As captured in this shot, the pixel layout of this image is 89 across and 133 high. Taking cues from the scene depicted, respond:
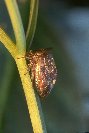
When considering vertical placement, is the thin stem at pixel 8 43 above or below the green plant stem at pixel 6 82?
above

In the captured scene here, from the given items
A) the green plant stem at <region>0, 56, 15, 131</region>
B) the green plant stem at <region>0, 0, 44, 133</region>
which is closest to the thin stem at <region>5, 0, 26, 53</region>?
the green plant stem at <region>0, 0, 44, 133</region>

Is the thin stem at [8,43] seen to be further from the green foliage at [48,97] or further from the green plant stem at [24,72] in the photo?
the green foliage at [48,97]

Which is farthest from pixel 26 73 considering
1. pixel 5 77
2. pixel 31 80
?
pixel 5 77

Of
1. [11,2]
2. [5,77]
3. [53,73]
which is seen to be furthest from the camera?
[5,77]

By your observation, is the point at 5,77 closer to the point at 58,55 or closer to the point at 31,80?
the point at 58,55

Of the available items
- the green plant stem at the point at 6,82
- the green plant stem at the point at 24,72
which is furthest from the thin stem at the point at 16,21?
the green plant stem at the point at 6,82

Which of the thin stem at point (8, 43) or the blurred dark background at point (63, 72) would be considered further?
the blurred dark background at point (63, 72)
